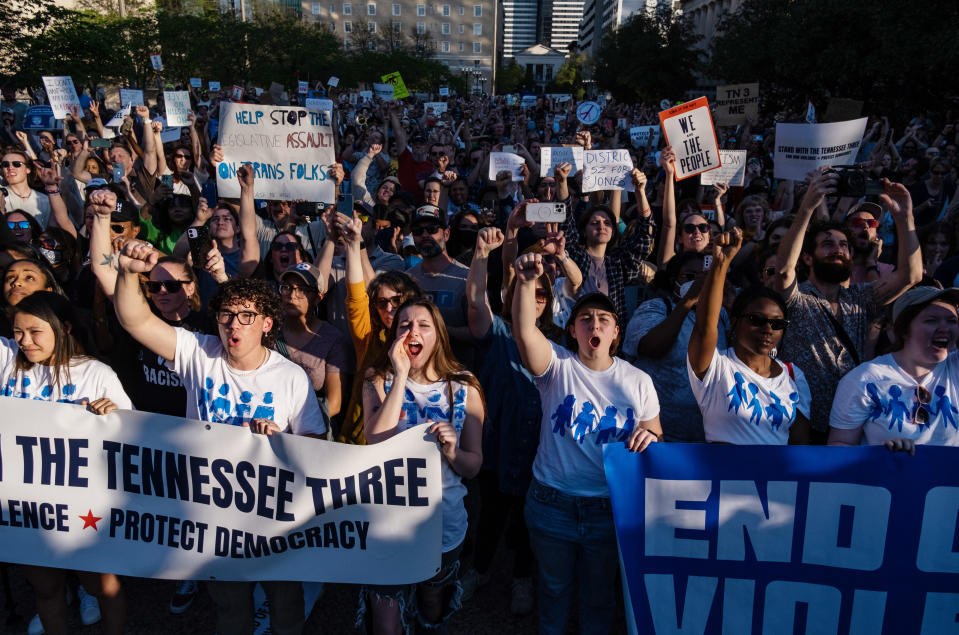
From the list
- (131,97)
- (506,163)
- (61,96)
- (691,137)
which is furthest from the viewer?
(131,97)

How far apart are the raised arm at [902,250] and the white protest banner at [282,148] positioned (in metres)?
3.64

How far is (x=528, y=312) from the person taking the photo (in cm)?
288

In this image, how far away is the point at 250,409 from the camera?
2.94m

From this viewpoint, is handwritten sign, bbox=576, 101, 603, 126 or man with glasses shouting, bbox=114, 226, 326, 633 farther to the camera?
handwritten sign, bbox=576, 101, 603, 126

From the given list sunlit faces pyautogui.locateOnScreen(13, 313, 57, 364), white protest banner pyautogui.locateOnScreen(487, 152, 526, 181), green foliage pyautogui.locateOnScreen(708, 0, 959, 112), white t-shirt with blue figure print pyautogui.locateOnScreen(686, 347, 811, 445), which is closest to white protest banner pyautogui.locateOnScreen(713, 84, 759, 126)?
white protest banner pyautogui.locateOnScreen(487, 152, 526, 181)

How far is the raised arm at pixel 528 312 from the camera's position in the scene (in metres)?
2.86

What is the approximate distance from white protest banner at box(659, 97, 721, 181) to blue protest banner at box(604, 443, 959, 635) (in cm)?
316

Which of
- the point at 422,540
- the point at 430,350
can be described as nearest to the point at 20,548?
the point at 422,540

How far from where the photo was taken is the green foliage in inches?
612

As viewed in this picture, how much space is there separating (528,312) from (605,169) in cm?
327

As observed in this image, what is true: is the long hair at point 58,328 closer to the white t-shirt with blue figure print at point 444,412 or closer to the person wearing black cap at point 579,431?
the white t-shirt with blue figure print at point 444,412

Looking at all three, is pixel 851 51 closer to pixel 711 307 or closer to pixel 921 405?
pixel 921 405

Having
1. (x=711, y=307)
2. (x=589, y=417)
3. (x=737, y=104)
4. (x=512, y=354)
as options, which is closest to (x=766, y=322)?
(x=711, y=307)

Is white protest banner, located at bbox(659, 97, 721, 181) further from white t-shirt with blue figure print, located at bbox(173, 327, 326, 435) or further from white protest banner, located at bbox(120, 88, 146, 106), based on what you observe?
white protest banner, located at bbox(120, 88, 146, 106)
